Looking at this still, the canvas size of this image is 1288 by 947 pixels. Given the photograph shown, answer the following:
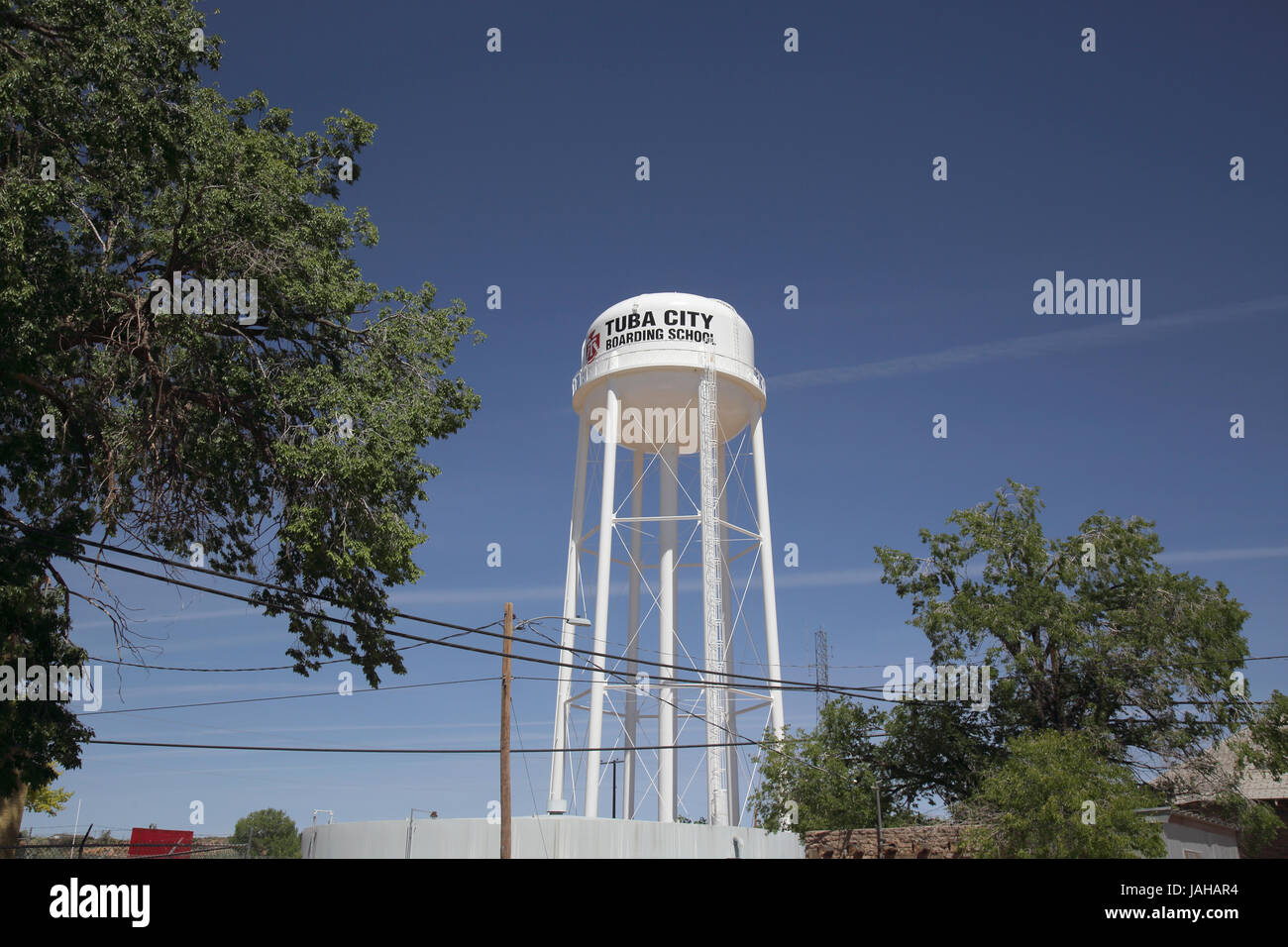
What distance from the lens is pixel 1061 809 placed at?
22344mm

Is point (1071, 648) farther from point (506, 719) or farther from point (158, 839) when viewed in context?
point (158, 839)

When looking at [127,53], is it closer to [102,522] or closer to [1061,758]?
[102,522]

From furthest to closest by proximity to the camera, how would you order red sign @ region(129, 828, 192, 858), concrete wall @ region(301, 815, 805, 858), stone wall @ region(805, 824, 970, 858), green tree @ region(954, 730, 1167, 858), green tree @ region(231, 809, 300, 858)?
green tree @ region(231, 809, 300, 858) → red sign @ region(129, 828, 192, 858) → stone wall @ region(805, 824, 970, 858) → concrete wall @ region(301, 815, 805, 858) → green tree @ region(954, 730, 1167, 858)

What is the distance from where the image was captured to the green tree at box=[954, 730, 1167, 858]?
22.0 m

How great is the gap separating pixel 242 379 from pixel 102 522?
480 centimetres

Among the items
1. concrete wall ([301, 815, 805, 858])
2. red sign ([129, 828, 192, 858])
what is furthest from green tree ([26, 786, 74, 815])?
concrete wall ([301, 815, 805, 858])

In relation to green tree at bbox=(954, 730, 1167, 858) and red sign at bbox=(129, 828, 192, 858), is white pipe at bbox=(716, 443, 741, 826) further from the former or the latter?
red sign at bbox=(129, 828, 192, 858)

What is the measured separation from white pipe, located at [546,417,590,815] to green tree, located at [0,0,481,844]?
11.3 metres

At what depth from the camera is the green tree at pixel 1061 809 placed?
22.0 m

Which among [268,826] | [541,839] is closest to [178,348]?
[541,839]

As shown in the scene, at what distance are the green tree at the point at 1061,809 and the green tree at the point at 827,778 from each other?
5.48 meters

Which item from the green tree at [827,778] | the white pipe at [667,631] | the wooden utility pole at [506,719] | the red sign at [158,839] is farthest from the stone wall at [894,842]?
the red sign at [158,839]

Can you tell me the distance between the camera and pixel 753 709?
31.3 m
